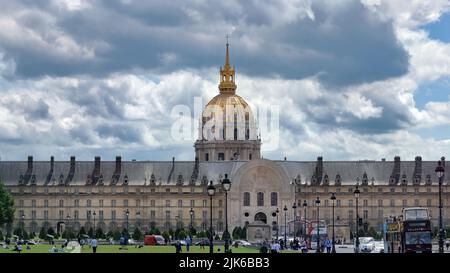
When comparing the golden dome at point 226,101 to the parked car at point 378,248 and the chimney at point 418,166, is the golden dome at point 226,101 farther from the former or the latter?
the parked car at point 378,248

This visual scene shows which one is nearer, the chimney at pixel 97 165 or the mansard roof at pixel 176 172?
the mansard roof at pixel 176 172

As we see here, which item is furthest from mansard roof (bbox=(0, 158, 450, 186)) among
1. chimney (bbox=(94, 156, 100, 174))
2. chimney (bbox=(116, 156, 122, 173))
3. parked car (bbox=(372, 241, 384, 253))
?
parked car (bbox=(372, 241, 384, 253))

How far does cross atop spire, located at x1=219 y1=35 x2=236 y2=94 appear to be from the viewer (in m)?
184

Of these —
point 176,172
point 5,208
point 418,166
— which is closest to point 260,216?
point 176,172

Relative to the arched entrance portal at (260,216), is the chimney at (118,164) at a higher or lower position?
higher

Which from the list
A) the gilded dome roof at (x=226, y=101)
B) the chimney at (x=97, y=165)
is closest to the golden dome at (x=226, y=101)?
the gilded dome roof at (x=226, y=101)

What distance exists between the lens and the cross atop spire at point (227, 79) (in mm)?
183625

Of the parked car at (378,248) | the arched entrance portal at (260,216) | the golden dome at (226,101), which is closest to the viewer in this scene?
the parked car at (378,248)

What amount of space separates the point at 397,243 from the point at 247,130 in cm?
10979

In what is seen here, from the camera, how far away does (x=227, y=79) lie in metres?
185

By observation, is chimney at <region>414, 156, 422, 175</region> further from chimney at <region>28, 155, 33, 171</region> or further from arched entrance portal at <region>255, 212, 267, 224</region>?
chimney at <region>28, 155, 33, 171</region>

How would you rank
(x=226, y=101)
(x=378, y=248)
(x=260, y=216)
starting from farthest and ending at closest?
1. (x=226, y=101)
2. (x=260, y=216)
3. (x=378, y=248)

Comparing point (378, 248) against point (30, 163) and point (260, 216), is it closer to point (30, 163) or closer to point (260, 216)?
point (260, 216)
